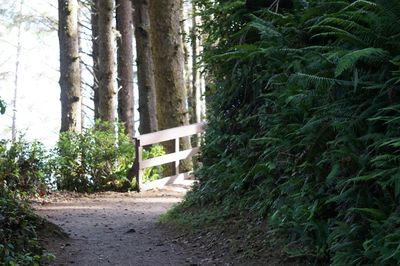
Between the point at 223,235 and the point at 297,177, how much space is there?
5.91 feet

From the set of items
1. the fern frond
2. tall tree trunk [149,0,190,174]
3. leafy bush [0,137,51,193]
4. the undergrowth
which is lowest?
the undergrowth

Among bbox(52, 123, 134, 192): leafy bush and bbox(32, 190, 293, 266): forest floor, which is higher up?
bbox(52, 123, 134, 192): leafy bush

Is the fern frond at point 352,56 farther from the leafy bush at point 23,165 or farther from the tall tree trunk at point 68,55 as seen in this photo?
the tall tree trunk at point 68,55

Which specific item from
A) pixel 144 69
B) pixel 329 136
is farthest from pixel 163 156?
pixel 329 136

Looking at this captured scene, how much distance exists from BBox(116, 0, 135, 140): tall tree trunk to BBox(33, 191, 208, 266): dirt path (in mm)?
6746

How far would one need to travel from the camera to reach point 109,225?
9.42 m

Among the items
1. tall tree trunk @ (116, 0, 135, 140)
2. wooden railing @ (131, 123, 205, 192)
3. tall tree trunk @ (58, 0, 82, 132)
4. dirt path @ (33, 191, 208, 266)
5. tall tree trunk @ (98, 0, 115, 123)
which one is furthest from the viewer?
tall tree trunk @ (116, 0, 135, 140)

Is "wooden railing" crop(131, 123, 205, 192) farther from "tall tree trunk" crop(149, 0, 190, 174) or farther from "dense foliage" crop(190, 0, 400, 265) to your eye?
"dense foliage" crop(190, 0, 400, 265)

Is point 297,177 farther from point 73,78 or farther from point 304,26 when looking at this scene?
point 73,78

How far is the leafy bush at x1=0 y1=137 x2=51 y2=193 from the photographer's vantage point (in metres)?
9.84

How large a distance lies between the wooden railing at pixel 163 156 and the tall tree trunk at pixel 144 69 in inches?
105

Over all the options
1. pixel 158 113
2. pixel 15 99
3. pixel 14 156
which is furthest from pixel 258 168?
pixel 15 99

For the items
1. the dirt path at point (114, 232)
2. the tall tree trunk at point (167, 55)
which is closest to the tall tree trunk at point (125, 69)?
the tall tree trunk at point (167, 55)

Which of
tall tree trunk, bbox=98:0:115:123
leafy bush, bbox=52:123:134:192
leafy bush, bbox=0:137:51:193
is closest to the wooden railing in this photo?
leafy bush, bbox=52:123:134:192
